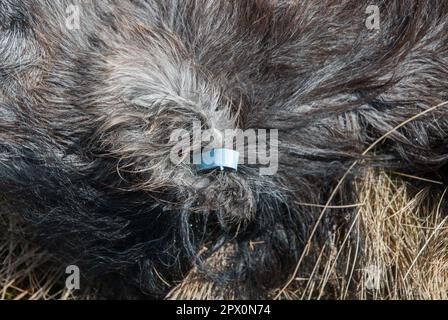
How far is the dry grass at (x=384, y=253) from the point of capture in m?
1.83

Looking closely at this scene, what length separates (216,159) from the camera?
157 cm

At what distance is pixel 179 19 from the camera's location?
161 cm

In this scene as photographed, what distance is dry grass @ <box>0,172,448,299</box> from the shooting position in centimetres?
183

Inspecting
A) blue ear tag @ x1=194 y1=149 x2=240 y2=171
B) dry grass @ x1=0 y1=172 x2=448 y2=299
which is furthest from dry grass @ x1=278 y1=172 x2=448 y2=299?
blue ear tag @ x1=194 y1=149 x2=240 y2=171

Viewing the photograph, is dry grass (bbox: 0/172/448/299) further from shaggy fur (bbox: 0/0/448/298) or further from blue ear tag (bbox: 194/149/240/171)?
blue ear tag (bbox: 194/149/240/171)

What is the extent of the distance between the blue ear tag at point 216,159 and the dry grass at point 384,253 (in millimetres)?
417

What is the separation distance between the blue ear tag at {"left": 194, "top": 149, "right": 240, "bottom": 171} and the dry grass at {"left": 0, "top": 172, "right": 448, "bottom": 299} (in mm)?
417

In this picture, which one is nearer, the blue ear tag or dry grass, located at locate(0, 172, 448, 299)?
the blue ear tag

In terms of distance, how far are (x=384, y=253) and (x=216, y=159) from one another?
606mm

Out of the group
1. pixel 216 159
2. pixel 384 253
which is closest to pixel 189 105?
pixel 216 159

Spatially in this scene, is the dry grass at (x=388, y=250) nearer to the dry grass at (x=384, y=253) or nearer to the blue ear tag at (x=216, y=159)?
the dry grass at (x=384, y=253)

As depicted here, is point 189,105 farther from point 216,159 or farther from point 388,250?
point 388,250

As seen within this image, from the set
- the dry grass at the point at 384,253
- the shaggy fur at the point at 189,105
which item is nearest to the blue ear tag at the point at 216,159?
the shaggy fur at the point at 189,105
